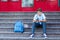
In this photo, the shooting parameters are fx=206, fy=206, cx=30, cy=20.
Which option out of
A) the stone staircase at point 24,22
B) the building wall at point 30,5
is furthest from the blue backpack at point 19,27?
the building wall at point 30,5

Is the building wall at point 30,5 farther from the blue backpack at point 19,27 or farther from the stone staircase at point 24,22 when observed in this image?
the blue backpack at point 19,27

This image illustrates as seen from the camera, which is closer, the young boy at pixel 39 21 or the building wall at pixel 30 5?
the young boy at pixel 39 21

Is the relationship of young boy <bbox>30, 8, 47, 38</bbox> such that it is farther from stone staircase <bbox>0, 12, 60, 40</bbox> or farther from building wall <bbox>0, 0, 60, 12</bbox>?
building wall <bbox>0, 0, 60, 12</bbox>

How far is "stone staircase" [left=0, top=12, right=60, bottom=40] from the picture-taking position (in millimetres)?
8555

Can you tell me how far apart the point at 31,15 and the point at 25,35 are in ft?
5.24

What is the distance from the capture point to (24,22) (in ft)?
31.0

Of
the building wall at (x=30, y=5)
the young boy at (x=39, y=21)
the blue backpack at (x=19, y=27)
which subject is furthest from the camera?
the building wall at (x=30, y=5)

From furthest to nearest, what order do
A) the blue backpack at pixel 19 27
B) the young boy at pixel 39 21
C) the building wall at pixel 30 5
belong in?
the building wall at pixel 30 5 < the blue backpack at pixel 19 27 < the young boy at pixel 39 21

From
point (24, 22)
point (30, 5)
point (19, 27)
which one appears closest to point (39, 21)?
point (19, 27)

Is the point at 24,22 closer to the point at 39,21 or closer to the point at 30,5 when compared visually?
the point at 39,21

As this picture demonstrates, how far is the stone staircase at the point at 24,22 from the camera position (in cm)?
855

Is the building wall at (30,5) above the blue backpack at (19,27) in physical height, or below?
above

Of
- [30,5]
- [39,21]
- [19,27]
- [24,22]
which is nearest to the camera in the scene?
[39,21]

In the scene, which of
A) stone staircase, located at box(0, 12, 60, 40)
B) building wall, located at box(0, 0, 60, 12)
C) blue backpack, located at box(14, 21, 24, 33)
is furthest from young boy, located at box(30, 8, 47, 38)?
building wall, located at box(0, 0, 60, 12)
